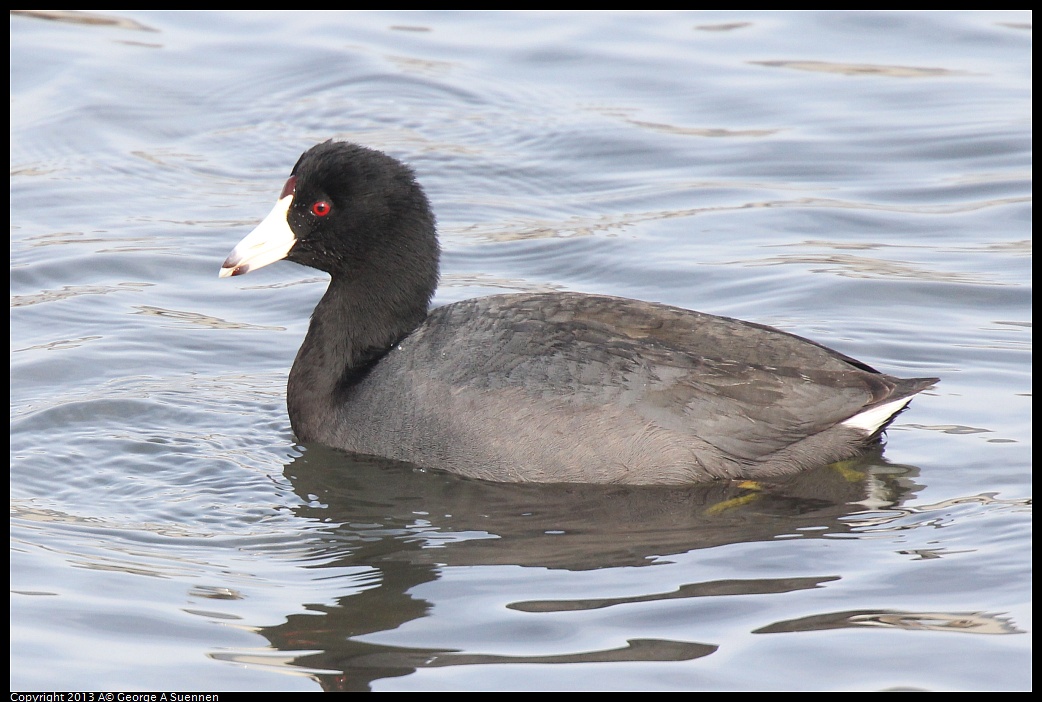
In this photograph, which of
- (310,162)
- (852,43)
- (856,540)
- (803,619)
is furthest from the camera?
(852,43)

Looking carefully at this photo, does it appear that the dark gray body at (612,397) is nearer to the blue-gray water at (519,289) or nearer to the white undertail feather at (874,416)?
the white undertail feather at (874,416)

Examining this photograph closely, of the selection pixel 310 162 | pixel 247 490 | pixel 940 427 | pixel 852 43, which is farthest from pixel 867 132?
pixel 247 490

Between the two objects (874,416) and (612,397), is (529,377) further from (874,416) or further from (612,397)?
(874,416)

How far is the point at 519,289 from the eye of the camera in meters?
8.58

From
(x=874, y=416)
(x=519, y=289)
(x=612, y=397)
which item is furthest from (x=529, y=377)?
(x=519, y=289)

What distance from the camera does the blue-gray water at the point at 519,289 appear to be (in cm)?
490

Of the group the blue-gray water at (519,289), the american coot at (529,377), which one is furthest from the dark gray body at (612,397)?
the blue-gray water at (519,289)

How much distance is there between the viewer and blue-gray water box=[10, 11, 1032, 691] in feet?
16.1

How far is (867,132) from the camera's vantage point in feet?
36.1

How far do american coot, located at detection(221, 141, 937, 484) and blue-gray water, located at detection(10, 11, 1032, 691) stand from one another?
0.54ft

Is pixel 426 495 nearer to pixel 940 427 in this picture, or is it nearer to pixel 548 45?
pixel 940 427

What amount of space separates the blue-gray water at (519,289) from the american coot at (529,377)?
0.17 metres

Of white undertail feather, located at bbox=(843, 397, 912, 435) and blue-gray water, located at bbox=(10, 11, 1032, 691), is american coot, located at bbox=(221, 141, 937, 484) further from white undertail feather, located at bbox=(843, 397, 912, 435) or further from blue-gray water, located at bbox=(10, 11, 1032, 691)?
blue-gray water, located at bbox=(10, 11, 1032, 691)

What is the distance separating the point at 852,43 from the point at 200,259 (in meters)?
6.46
